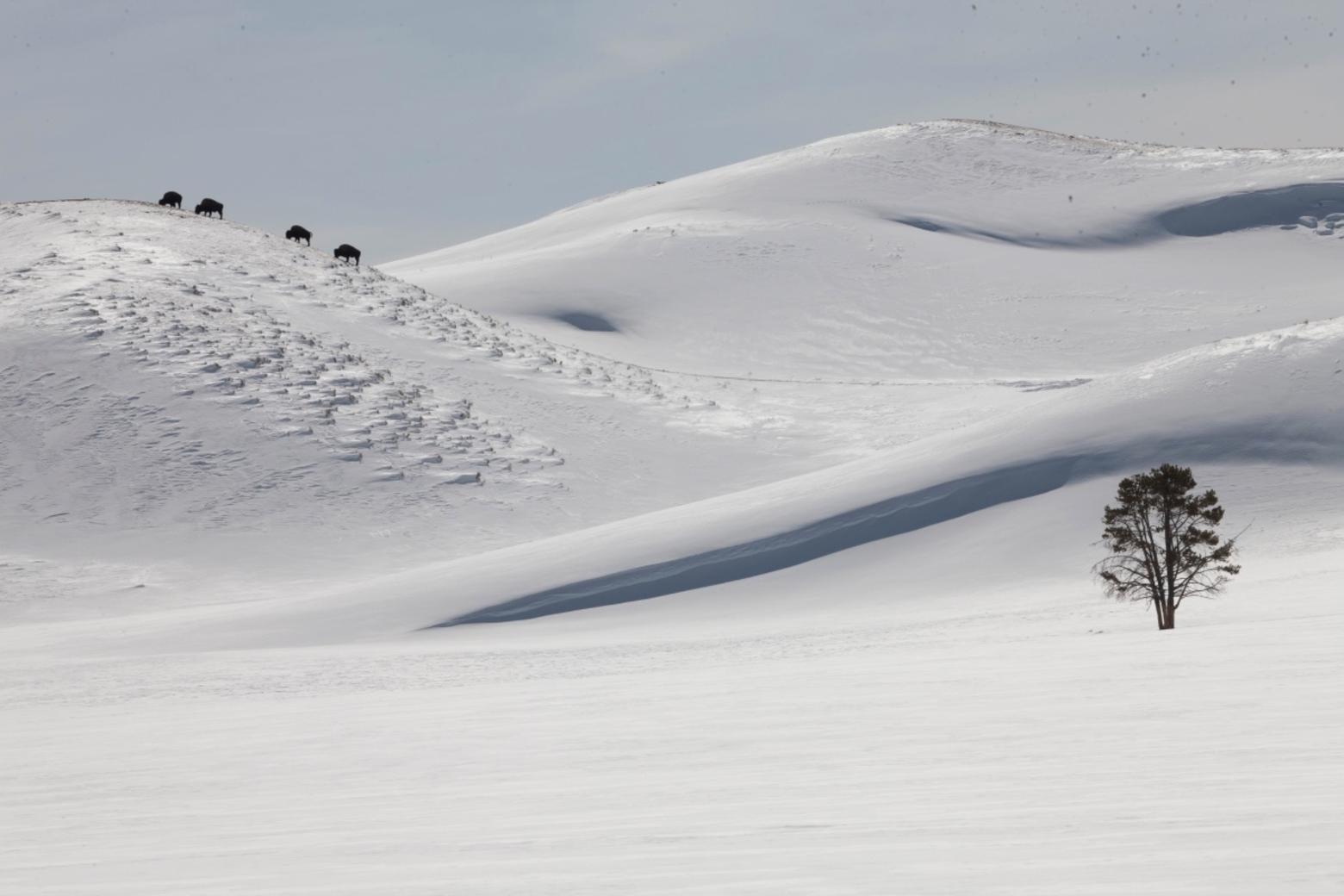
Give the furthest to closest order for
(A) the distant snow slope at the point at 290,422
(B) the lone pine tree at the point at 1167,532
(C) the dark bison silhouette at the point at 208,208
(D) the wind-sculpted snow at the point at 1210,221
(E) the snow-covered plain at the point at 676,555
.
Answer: (D) the wind-sculpted snow at the point at 1210,221 < (C) the dark bison silhouette at the point at 208,208 < (A) the distant snow slope at the point at 290,422 < (B) the lone pine tree at the point at 1167,532 < (E) the snow-covered plain at the point at 676,555

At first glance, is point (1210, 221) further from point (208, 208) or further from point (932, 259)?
point (208, 208)

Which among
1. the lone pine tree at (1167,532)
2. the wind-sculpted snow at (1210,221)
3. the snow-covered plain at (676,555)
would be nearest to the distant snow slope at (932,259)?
the wind-sculpted snow at (1210,221)

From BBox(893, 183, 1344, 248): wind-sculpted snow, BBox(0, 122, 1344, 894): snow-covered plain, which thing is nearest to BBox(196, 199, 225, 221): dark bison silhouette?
BBox(0, 122, 1344, 894): snow-covered plain

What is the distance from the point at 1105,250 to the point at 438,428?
58551mm

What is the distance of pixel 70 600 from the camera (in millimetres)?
36594

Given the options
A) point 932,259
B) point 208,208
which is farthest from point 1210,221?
point 208,208

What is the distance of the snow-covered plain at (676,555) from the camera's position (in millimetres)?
6914

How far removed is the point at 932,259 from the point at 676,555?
58.0 m

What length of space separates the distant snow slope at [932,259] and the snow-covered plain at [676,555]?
533 mm

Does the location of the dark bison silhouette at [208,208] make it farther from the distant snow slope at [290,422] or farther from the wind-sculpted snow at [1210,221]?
the wind-sculpted snow at [1210,221]

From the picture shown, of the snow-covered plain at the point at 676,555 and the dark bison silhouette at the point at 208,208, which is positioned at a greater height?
the dark bison silhouette at the point at 208,208

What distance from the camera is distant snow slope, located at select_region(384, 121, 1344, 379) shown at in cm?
7312

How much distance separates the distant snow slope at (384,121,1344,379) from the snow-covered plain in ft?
1.75

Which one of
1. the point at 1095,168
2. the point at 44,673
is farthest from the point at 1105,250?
the point at 44,673
